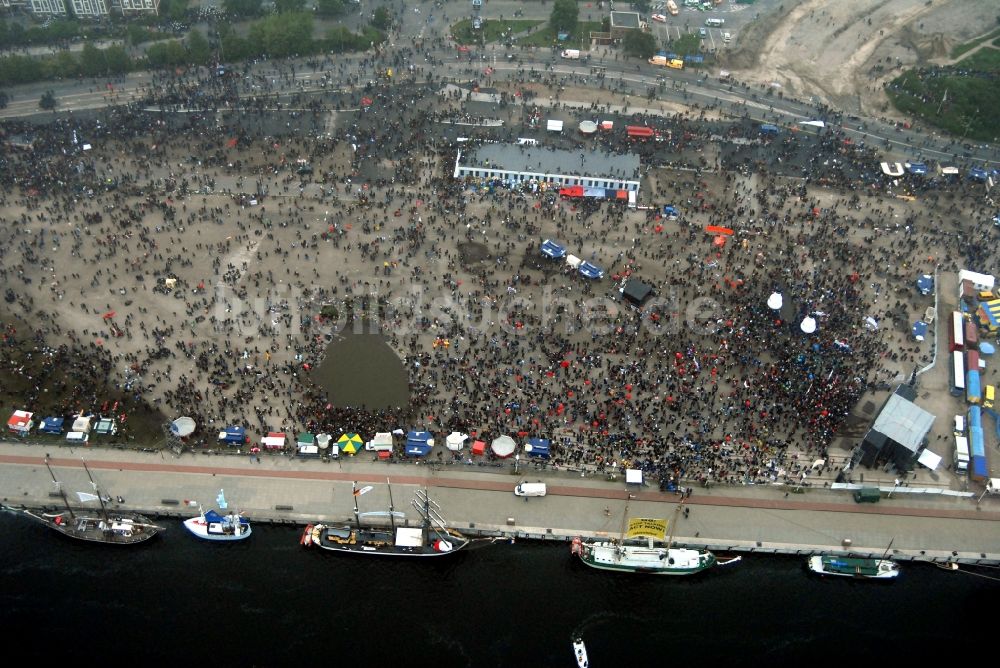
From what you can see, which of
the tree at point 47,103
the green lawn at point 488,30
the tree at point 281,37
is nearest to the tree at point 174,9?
the tree at point 281,37

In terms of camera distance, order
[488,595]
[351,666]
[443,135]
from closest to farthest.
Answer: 1. [351,666]
2. [488,595]
3. [443,135]

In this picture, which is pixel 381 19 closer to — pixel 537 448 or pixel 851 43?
pixel 851 43

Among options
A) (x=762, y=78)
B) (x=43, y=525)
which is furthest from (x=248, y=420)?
(x=762, y=78)

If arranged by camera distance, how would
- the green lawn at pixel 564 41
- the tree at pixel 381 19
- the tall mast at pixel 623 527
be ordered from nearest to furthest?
the tall mast at pixel 623 527 < the green lawn at pixel 564 41 < the tree at pixel 381 19

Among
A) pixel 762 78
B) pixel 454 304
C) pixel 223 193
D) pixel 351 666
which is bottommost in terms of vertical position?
pixel 351 666

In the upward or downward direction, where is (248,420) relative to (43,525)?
upward

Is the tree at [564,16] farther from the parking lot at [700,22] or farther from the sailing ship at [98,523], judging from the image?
the sailing ship at [98,523]

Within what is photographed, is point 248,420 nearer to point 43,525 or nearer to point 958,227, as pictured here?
point 43,525

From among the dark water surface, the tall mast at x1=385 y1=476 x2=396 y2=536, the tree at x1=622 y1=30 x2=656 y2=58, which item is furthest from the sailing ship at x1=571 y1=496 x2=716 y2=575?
the tree at x1=622 y1=30 x2=656 y2=58
